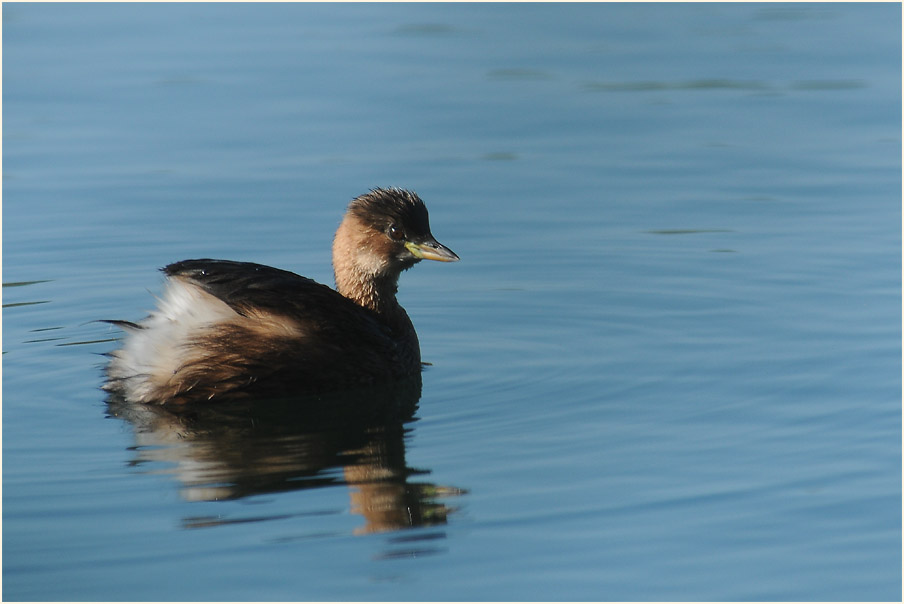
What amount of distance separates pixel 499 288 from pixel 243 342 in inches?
86.5

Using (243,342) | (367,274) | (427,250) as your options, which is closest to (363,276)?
(367,274)

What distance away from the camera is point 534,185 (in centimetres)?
1043

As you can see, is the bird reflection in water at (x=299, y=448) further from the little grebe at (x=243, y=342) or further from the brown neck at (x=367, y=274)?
the brown neck at (x=367, y=274)

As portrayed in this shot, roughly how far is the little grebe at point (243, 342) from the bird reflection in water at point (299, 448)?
8 cm

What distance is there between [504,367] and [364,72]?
6783 millimetres

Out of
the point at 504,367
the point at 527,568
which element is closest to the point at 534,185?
the point at 504,367

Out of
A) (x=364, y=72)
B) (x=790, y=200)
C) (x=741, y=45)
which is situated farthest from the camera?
(x=741, y=45)

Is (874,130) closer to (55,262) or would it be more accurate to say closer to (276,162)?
(276,162)

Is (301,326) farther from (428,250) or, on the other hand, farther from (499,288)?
(499,288)

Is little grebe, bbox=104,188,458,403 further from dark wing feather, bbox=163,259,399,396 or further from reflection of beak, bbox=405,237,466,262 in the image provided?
reflection of beak, bbox=405,237,466,262

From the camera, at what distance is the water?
16.5 ft

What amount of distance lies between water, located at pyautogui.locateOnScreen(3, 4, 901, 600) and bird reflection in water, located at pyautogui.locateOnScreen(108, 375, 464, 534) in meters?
0.02

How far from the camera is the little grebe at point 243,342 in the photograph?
6578 mm

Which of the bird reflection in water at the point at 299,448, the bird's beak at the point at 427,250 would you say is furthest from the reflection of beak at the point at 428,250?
the bird reflection in water at the point at 299,448
